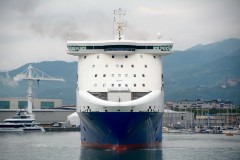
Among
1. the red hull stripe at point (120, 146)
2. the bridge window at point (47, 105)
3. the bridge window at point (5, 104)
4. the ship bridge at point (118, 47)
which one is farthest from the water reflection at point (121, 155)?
the bridge window at point (47, 105)

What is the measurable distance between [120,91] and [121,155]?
6.05 metres

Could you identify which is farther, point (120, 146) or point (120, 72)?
point (120, 72)

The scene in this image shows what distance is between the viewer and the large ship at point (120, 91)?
166 ft

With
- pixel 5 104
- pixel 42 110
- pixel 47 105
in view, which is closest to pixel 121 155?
pixel 42 110

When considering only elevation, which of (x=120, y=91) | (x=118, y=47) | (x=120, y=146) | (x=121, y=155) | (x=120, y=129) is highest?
(x=118, y=47)

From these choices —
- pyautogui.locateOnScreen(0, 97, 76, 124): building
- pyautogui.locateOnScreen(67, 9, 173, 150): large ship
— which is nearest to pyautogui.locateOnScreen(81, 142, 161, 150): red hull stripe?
pyautogui.locateOnScreen(67, 9, 173, 150): large ship

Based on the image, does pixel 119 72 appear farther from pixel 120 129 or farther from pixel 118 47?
pixel 120 129

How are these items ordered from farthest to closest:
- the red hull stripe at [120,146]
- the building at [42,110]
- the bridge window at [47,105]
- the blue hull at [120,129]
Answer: the bridge window at [47,105], the building at [42,110], the red hull stripe at [120,146], the blue hull at [120,129]

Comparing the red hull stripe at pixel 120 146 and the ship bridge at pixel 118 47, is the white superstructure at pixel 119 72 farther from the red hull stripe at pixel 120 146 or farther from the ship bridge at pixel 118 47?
the red hull stripe at pixel 120 146

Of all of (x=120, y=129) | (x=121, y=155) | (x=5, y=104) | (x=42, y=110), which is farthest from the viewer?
(x=5, y=104)

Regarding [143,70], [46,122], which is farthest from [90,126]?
[46,122]

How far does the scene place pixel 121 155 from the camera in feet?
159

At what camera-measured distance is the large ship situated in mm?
50719

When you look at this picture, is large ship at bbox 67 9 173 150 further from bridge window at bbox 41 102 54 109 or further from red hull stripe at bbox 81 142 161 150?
bridge window at bbox 41 102 54 109
